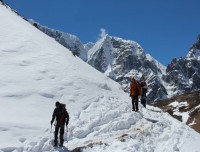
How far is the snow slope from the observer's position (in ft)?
69.3

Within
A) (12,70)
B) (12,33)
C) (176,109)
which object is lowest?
(12,70)

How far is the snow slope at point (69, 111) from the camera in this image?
21109 millimetres

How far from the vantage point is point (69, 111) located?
25344mm

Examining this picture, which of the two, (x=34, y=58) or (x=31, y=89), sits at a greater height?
(x=34, y=58)

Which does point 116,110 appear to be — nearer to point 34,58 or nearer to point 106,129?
point 106,129

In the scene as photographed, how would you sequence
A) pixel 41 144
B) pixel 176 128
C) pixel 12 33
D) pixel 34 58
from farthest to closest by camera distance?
pixel 12 33, pixel 34 58, pixel 176 128, pixel 41 144

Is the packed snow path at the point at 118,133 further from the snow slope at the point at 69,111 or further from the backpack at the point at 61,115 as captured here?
the backpack at the point at 61,115

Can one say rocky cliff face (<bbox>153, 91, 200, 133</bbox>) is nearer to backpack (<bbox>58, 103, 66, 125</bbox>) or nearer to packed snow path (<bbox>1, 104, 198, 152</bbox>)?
packed snow path (<bbox>1, 104, 198, 152</bbox>)

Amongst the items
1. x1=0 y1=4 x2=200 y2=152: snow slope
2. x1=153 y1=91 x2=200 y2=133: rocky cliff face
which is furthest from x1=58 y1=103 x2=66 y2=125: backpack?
x1=153 y1=91 x2=200 y2=133: rocky cliff face

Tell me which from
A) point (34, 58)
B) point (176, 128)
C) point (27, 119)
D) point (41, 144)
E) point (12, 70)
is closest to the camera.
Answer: point (41, 144)

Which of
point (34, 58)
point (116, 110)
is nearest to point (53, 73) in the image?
point (34, 58)

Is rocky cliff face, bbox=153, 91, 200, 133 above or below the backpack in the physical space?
above

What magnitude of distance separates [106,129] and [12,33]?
59.8 ft

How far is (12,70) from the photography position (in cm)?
2917
